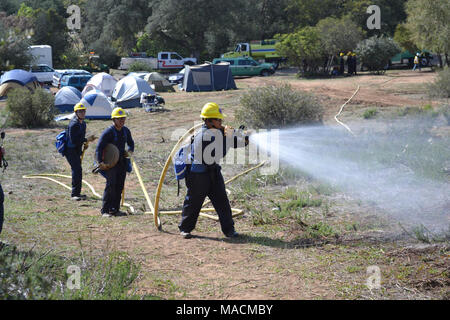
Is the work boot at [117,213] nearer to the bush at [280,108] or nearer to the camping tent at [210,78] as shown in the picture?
the bush at [280,108]

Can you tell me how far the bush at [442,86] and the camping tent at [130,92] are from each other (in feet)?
39.9

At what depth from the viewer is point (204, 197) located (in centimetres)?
656

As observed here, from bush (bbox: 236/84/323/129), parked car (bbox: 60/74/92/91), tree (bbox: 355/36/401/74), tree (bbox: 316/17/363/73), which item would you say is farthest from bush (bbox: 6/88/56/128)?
tree (bbox: 355/36/401/74)

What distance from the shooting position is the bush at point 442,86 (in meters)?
19.0

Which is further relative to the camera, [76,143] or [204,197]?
[76,143]

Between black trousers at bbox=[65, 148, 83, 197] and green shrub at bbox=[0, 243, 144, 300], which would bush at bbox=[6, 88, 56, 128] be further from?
green shrub at bbox=[0, 243, 144, 300]

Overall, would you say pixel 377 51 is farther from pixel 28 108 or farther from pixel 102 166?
pixel 102 166

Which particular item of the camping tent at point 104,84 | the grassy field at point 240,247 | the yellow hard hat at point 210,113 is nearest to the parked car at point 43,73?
the camping tent at point 104,84

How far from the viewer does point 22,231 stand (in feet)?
21.6

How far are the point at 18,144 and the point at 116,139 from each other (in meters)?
9.00

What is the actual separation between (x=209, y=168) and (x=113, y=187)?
214cm

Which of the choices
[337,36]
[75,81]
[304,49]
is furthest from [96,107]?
[337,36]

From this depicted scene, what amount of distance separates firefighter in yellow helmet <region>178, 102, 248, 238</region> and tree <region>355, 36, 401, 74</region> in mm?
28454
